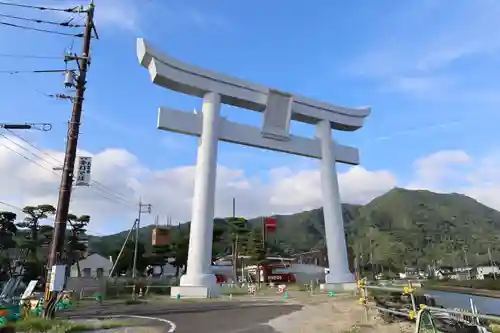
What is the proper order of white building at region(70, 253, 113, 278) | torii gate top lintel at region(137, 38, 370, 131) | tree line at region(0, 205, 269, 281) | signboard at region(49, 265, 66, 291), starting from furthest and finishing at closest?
white building at region(70, 253, 113, 278) < tree line at region(0, 205, 269, 281) < torii gate top lintel at region(137, 38, 370, 131) < signboard at region(49, 265, 66, 291)

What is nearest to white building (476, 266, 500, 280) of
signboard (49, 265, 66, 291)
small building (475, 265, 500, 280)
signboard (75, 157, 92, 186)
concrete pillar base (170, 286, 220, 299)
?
small building (475, 265, 500, 280)

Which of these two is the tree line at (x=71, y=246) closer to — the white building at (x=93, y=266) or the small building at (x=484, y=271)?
the white building at (x=93, y=266)

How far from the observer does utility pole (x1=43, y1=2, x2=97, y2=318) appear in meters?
10.7

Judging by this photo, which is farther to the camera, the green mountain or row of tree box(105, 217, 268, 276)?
the green mountain

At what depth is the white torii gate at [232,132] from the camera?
19.7 meters

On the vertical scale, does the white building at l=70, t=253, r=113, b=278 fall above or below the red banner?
below

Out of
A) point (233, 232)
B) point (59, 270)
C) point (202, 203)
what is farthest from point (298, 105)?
point (233, 232)

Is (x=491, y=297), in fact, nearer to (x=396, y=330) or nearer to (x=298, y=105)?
(x=298, y=105)

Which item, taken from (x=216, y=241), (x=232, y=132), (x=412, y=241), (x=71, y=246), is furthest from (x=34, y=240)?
(x=412, y=241)

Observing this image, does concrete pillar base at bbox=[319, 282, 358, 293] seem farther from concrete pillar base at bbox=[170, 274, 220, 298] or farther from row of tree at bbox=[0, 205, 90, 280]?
row of tree at bbox=[0, 205, 90, 280]

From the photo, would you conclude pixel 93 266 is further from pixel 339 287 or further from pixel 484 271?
pixel 484 271

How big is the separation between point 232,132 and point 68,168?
12.0m

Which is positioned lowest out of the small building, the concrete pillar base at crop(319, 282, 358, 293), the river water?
the river water

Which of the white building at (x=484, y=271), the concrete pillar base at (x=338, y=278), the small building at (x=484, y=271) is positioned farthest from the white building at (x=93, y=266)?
the white building at (x=484, y=271)
